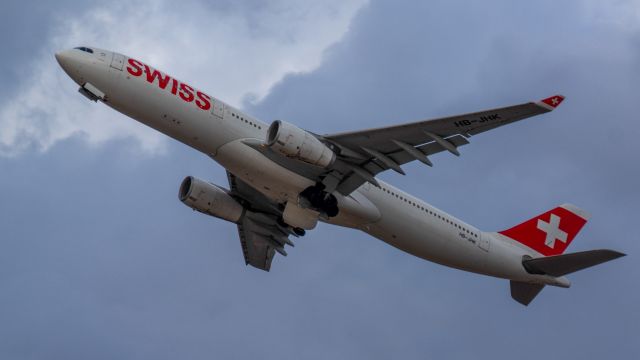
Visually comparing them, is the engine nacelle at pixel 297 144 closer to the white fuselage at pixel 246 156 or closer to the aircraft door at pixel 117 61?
the white fuselage at pixel 246 156

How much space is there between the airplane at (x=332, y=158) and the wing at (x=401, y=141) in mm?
41

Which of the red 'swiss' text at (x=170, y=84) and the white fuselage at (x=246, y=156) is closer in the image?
the white fuselage at (x=246, y=156)

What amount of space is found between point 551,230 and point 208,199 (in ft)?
56.0

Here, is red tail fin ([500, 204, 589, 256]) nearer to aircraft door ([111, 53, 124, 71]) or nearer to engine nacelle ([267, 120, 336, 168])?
engine nacelle ([267, 120, 336, 168])

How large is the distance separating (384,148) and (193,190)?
10828mm

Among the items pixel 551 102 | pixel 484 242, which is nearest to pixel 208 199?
pixel 484 242

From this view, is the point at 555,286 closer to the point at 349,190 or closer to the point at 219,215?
the point at 349,190

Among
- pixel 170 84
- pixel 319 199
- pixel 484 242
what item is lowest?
pixel 319 199

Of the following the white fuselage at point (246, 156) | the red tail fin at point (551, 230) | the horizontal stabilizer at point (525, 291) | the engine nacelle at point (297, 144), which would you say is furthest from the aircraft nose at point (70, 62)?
the horizontal stabilizer at point (525, 291)

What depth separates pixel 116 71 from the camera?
112 feet

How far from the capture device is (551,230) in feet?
142

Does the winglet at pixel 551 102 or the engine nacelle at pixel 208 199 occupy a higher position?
the winglet at pixel 551 102

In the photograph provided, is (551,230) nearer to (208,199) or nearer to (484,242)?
(484,242)

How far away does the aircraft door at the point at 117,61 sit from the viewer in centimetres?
3409
